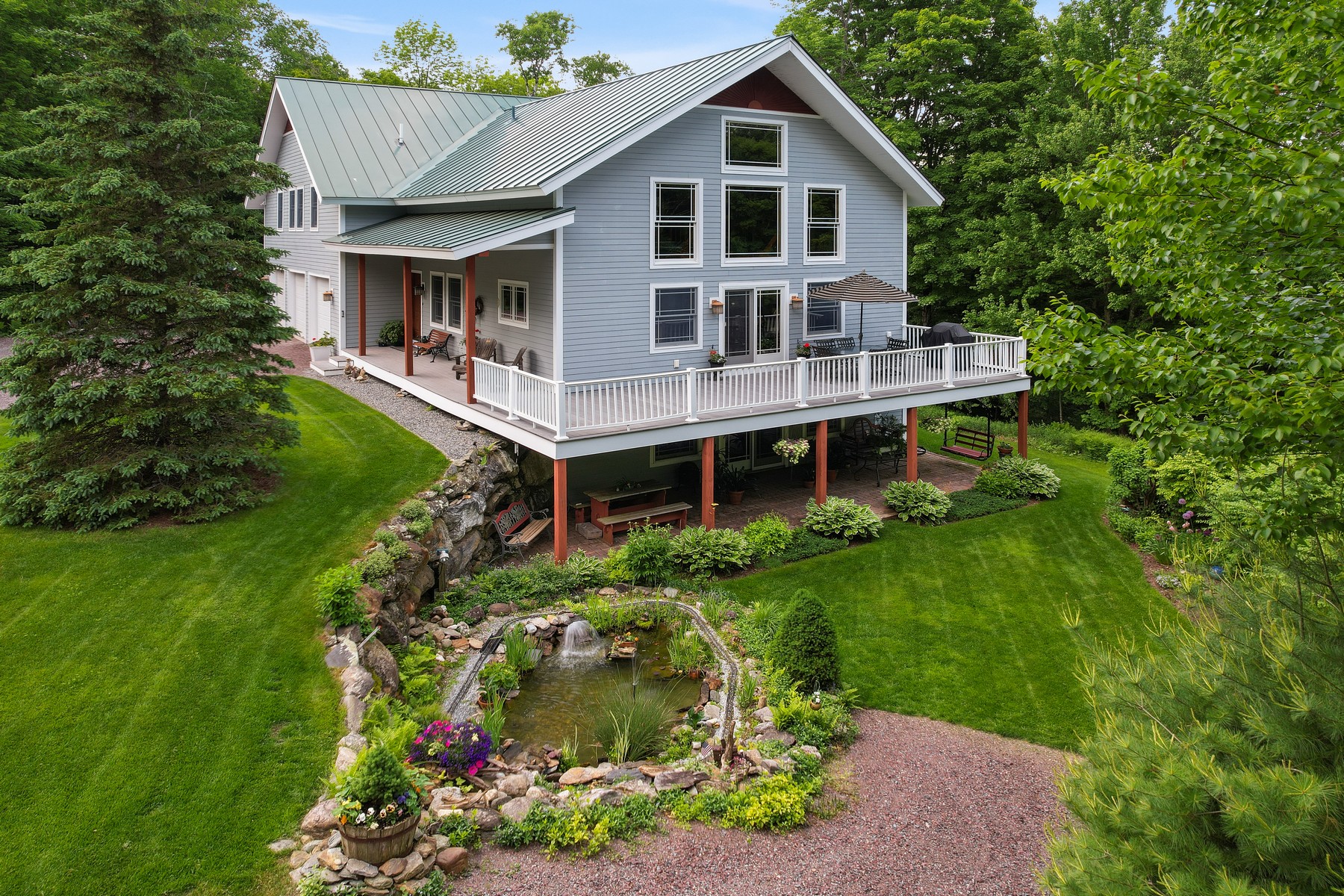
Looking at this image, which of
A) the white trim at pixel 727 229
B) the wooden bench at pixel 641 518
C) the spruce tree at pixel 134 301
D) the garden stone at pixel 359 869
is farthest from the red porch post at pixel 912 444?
the garden stone at pixel 359 869

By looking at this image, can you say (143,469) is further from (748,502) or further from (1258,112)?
(1258,112)

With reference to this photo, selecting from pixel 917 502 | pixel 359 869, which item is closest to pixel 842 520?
pixel 917 502

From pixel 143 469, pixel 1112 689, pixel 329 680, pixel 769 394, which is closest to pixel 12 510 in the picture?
pixel 143 469

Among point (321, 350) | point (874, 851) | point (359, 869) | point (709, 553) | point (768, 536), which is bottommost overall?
point (874, 851)

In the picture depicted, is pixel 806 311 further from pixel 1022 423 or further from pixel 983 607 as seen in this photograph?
pixel 983 607

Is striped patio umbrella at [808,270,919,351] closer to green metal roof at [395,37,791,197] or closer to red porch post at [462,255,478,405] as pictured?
green metal roof at [395,37,791,197]

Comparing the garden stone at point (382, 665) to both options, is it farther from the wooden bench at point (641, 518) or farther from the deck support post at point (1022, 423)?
the deck support post at point (1022, 423)
